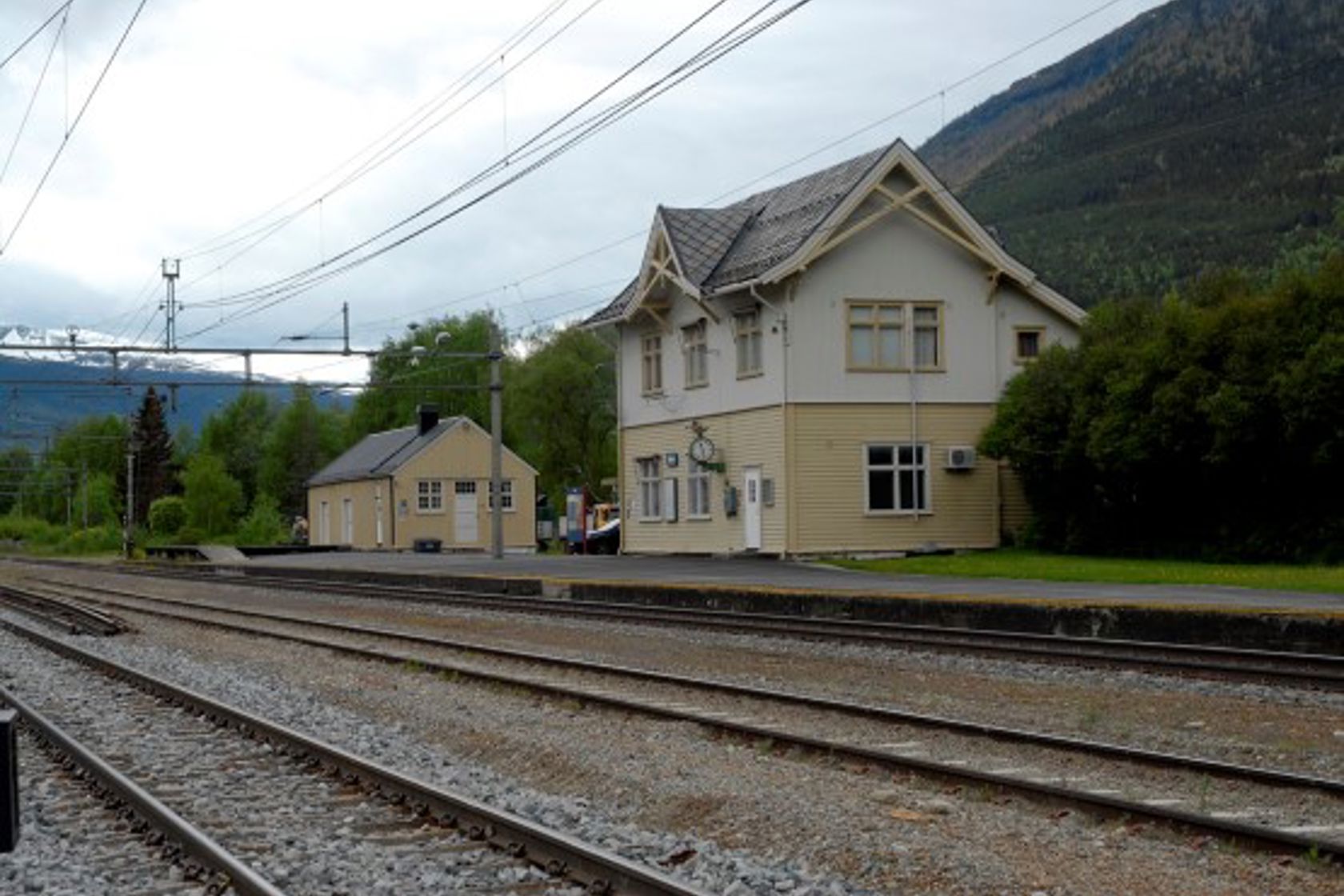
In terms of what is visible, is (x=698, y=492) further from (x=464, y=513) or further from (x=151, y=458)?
(x=151, y=458)

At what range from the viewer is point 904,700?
15867 millimetres

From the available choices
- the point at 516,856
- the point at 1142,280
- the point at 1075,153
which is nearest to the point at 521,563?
the point at 516,856

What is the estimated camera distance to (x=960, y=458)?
42.3 meters

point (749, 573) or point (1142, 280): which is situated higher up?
point (1142, 280)

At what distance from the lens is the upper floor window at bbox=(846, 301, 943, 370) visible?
138 feet

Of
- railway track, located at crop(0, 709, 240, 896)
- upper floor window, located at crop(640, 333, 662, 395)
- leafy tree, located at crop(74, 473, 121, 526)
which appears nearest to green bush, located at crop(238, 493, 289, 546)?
leafy tree, located at crop(74, 473, 121, 526)

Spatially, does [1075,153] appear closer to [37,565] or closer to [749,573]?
[37,565]

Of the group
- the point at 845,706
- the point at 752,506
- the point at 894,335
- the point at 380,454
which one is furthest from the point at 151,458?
the point at 845,706

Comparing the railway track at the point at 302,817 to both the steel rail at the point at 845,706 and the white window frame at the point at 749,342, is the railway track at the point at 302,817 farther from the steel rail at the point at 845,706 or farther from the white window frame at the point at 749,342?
the white window frame at the point at 749,342

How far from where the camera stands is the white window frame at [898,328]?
42031 millimetres

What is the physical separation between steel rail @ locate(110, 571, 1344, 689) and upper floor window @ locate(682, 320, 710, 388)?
1239 centimetres

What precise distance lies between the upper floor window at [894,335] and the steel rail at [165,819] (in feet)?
95.3

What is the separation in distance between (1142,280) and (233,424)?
76918 mm

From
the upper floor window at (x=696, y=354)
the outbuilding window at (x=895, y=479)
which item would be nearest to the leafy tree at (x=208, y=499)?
the upper floor window at (x=696, y=354)
